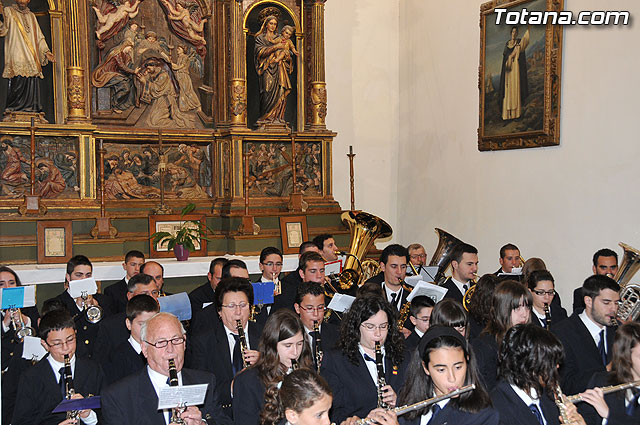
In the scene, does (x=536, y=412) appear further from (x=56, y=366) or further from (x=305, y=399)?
(x=56, y=366)

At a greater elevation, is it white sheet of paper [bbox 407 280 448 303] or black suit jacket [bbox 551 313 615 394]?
white sheet of paper [bbox 407 280 448 303]

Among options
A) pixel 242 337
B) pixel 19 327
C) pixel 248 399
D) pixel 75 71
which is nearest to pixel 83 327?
pixel 19 327

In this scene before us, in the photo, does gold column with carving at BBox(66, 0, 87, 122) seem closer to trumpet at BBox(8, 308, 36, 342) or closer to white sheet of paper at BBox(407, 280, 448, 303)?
trumpet at BBox(8, 308, 36, 342)

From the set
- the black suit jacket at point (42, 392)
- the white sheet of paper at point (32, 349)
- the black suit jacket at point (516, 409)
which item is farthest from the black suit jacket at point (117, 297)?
the black suit jacket at point (516, 409)

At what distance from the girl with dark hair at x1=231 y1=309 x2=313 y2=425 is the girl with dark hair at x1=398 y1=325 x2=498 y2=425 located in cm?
90

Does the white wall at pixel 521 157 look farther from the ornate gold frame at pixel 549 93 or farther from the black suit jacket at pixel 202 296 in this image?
the black suit jacket at pixel 202 296

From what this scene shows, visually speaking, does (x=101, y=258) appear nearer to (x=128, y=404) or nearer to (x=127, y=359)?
(x=127, y=359)

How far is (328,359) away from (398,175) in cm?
1005

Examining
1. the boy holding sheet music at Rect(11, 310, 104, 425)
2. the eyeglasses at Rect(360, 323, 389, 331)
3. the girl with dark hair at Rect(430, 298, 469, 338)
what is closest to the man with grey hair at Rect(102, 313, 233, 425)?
the boy holding sheet music at Rect(11, 310, 104, 425)

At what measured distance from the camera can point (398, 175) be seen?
14.9 metres

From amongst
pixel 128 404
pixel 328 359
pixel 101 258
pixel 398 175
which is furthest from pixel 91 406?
pixel 398 175

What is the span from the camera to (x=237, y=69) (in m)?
12.7

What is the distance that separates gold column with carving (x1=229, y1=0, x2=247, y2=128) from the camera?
41.6 feet

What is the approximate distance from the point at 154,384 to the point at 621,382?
3.12 meters
